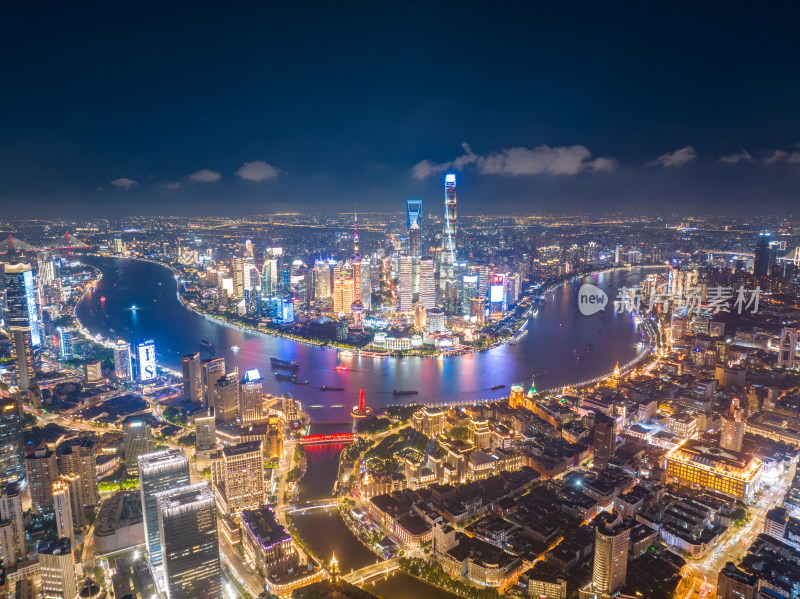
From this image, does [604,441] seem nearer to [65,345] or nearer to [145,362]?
[145,362]

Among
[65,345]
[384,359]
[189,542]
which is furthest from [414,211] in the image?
[189,542]

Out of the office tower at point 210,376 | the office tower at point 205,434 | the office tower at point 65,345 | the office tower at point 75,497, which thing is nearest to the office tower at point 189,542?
the office tower at point 75,497

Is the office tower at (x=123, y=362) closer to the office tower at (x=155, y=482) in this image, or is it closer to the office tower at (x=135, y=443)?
the office tower at (x=135, y=443)

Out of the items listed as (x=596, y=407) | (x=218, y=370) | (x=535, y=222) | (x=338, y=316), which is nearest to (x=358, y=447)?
(x=218, y=370)

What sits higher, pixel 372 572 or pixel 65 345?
pixel 65 345

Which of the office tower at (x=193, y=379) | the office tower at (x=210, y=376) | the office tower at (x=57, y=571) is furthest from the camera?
the office tower at (x=193, y=379)
